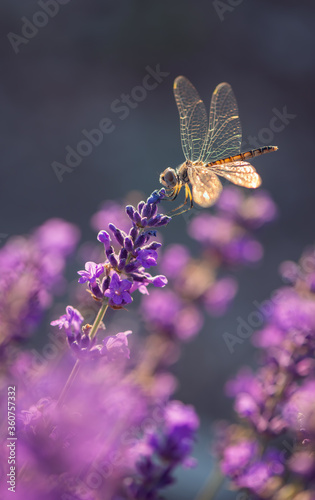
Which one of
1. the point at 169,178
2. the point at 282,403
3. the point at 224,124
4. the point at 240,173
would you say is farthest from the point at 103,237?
the point at 224,124

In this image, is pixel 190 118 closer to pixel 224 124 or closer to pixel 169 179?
pixel 224 124

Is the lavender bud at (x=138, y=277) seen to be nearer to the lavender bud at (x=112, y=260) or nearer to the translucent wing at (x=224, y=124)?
the lavender bud at (x=112, y=260)

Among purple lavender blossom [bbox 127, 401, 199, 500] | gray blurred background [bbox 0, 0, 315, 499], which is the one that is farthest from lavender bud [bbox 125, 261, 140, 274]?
gray blurred background [bbox 0, 0, 315, 499]

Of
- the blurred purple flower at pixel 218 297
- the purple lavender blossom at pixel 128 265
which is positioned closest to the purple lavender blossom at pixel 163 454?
the purple lavender blossom at pixel 128 265

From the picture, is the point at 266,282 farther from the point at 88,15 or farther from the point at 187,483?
the point at 88,15

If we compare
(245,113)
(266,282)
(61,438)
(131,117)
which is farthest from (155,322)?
(245,113)
